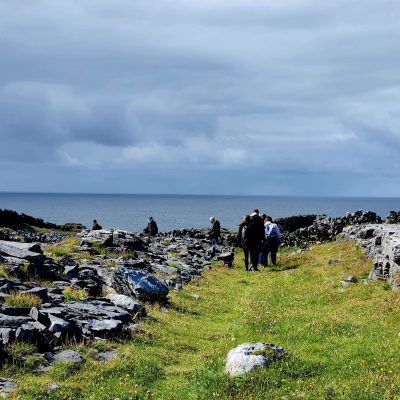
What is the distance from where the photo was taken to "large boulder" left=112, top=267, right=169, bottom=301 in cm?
2188

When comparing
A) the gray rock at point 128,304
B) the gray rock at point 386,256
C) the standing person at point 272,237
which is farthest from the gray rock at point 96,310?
the standing person at point 272,237

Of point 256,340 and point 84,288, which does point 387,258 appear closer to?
point 256,340

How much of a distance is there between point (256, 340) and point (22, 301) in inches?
283

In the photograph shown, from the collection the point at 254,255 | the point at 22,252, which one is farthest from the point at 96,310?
the point at 254,255

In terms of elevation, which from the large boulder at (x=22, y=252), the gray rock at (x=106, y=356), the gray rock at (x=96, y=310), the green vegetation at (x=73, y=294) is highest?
the large boulder at (x=22, y=252)

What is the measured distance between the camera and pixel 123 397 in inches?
443

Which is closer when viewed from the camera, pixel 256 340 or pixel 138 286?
pixel 256 340

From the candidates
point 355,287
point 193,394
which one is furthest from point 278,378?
point 355,287

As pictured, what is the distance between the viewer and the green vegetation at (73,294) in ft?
62.5

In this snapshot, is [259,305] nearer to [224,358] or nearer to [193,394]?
[224,358]

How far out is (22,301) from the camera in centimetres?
1620

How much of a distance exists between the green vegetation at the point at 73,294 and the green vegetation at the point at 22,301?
7.68 feet

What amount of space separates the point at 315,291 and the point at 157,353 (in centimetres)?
1216

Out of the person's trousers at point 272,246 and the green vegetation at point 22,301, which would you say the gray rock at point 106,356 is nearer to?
the green vegetation at point 22,301
